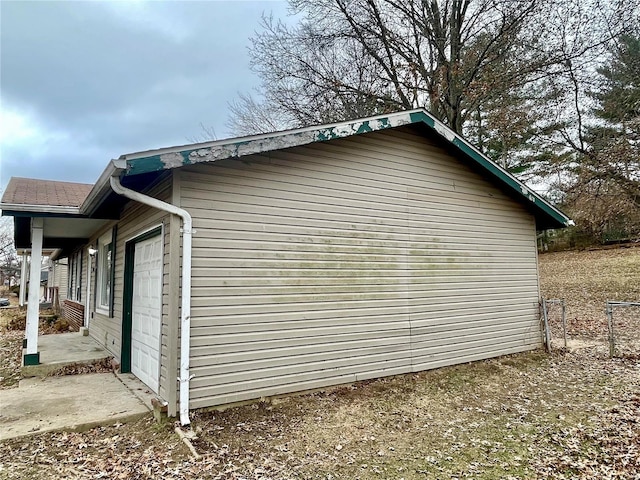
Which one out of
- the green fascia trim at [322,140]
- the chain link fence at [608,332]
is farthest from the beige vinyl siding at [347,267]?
the chain link fence at [608,332]

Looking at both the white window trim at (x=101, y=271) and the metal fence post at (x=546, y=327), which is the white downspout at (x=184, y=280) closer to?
the white window trim at (x=101, y=271)

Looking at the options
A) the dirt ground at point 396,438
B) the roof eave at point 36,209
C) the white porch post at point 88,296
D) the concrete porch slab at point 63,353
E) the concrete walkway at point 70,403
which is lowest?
the dirt ground at point 396,438

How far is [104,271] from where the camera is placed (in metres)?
8.39

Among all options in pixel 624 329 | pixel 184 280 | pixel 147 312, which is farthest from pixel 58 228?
pixel 624 329

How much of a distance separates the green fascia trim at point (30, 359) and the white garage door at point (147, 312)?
1.68 metres

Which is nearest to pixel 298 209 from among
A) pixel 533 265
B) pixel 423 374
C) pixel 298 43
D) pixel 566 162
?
pixel 423 374

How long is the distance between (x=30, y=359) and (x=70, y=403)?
2.43 meters

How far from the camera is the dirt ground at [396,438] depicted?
3.42 meters

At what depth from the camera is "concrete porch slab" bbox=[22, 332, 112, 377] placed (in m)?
6.35

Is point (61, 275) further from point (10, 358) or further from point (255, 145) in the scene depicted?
point (255, 145)

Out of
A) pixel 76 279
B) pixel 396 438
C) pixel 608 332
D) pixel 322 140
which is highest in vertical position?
pixel 322 140

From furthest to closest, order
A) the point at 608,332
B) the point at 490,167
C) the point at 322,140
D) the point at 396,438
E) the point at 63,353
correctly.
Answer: the point at 608,332
the point at 63,353
the point at 490,167
the point at 322,140
the point at 396,438

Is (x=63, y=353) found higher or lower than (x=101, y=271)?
lower

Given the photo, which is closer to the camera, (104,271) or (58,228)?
(104,271)
